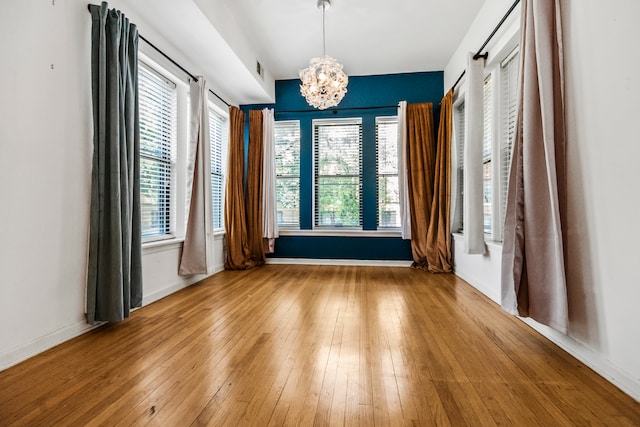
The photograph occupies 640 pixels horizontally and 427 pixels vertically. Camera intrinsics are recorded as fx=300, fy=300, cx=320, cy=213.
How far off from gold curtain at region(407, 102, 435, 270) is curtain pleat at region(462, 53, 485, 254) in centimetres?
125

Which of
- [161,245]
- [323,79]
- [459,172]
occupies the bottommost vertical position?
[161,245]

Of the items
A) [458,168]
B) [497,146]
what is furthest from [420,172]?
[497,146]

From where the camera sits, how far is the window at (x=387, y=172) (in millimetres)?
4668

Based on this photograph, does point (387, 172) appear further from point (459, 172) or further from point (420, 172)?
point (459, 172)

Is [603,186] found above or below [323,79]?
below

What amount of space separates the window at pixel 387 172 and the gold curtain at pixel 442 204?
0.65 m

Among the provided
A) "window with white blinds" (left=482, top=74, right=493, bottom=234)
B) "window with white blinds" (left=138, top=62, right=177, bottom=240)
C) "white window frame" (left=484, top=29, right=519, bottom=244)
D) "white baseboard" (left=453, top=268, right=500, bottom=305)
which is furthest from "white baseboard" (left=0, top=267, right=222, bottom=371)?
"window with white blinds" (left=482, top=74, right=493, bottom=234)

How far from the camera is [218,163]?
459 cm

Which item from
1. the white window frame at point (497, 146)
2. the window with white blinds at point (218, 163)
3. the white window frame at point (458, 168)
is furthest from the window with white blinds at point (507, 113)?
the window with white blinds at point (218, 163)

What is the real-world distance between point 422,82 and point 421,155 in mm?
1179

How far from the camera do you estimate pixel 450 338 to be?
1954 mm

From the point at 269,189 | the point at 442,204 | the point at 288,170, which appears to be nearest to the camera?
the point at 442,204

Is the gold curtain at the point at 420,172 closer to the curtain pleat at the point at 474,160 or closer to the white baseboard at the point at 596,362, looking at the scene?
the curtain pleat at the point at 474,160

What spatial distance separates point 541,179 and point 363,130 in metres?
3.16
